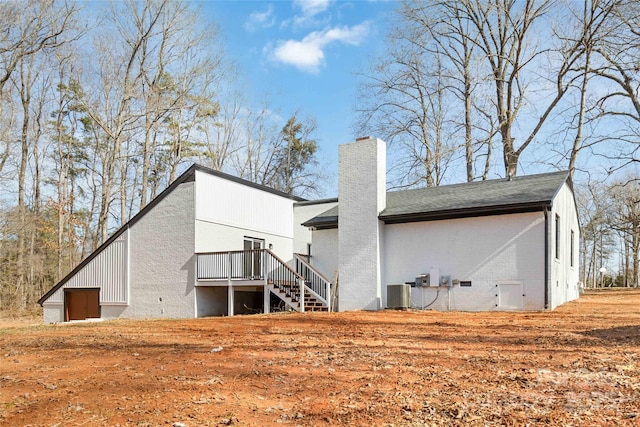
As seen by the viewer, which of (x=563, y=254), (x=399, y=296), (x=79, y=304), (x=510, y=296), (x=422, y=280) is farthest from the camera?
(x=79, y=304)

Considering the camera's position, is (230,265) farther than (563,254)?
Yes

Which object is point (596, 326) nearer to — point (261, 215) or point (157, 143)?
point (261, 215)

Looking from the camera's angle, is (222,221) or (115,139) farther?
(115,139)

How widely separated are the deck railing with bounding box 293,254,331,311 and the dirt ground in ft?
23.2

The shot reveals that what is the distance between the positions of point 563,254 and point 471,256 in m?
4.13

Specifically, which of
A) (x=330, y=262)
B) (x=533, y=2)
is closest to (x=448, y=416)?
(x=330, y=262)

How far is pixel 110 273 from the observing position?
65.3 feet

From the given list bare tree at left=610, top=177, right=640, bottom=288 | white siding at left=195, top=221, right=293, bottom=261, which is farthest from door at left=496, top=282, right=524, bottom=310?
white siding at left=195, top=221, right=293, bottom=261

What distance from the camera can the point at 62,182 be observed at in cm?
3203

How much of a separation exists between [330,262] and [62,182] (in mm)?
22464

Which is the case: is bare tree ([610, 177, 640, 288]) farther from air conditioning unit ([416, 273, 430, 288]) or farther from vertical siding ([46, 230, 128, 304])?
vertical siding ([46, 230, 128, 304])

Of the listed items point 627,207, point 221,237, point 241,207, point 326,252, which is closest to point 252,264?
point 221,237

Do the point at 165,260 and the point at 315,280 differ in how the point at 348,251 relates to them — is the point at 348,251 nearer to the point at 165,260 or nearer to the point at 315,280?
the point at 315,280

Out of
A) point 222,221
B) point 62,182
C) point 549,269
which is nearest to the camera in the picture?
point 549,269
